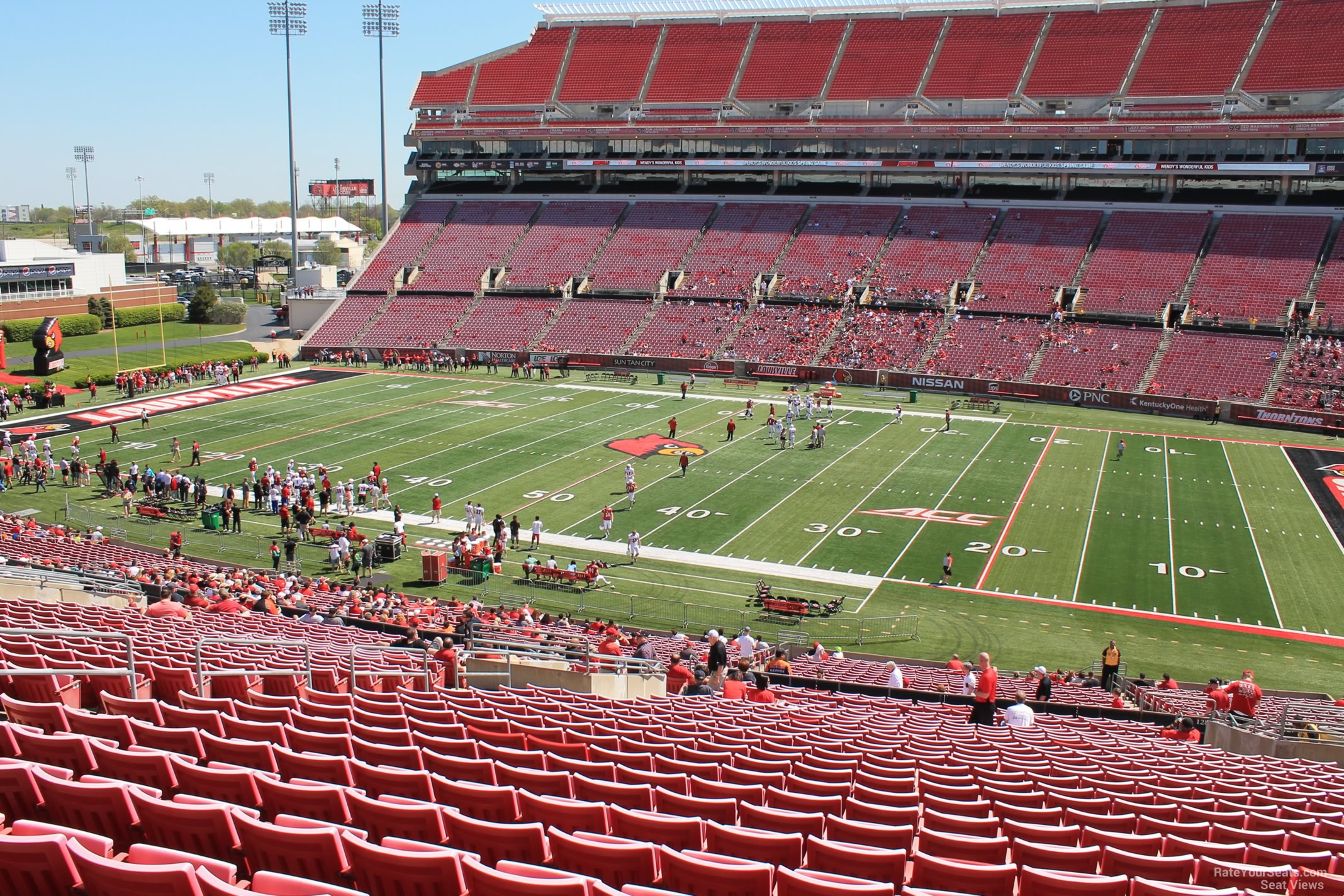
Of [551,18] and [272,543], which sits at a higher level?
[551,18]

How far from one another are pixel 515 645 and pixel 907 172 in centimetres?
5951

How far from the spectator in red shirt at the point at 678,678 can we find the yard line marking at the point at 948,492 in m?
11.4

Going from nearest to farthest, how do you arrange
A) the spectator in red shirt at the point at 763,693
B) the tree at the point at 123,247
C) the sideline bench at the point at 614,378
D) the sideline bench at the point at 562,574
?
the spectator in red shirt at the point at 763,693 < the sideline bench at the point at 562,574 < the sideline bench at the point at 614,378 < the tree at the point at 123,247

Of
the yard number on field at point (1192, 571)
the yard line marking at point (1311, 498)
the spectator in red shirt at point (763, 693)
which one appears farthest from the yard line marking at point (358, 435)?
the yard line marking at point (1311, 498)

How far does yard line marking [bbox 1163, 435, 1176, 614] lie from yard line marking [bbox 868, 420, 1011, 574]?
20.9ft

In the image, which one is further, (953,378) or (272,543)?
(953,378)

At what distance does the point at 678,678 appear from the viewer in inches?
650

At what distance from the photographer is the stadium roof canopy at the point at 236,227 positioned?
138 meters

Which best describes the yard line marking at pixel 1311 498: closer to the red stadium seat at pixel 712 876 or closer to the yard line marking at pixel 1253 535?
the yard line marking at pixel 1253 535

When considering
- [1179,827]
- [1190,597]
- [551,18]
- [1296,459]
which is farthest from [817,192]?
[1179,827]

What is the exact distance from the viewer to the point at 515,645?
52.6 ft

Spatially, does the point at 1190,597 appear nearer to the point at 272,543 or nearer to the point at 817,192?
the point at 272,543

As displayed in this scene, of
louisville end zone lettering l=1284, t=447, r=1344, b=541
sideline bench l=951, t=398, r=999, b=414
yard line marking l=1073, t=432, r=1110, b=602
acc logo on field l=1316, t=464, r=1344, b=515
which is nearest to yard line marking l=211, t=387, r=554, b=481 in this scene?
sideline bench l=951, t=398, r=999, b=414

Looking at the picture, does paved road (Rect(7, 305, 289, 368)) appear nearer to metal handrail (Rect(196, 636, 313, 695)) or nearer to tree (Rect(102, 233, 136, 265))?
tree (Rect(102, 233, 136, 265))
